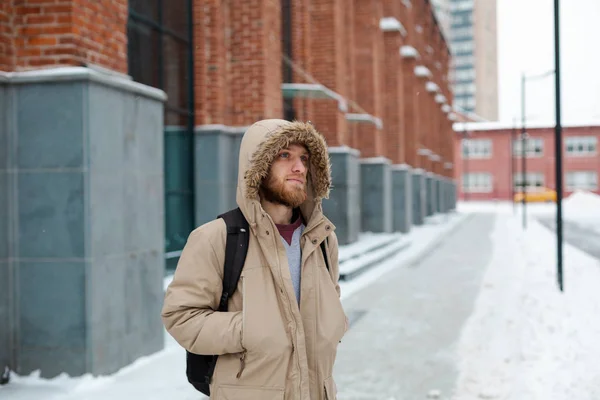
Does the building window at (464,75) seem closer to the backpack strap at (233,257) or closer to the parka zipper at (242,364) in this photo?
the backpack strap at (233,257)

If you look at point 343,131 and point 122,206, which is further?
point 343,131

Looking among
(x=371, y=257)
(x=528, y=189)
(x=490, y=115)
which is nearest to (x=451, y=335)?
(x=371, y=257)

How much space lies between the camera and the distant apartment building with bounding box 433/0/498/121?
116 metres

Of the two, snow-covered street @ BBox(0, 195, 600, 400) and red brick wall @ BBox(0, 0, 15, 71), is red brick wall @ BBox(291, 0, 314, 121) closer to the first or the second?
snow-covered street @ BBox(0, 195, 600, 400)

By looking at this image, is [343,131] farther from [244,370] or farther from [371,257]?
[244,370]

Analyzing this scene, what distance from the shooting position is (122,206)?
5.55 m

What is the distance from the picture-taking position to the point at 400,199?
24406 mm

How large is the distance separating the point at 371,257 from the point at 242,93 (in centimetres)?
558

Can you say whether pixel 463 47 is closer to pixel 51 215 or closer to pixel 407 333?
pixel 407 333

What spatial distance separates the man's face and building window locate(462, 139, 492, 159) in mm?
67436

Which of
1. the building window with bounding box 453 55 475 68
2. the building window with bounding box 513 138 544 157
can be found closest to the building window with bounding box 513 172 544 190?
the building window with bounding box 513 138 544 157

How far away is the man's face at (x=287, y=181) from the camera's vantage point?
98.6 inches

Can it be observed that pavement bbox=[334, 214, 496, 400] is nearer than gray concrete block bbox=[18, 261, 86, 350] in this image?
No

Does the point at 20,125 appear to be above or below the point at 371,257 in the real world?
above
